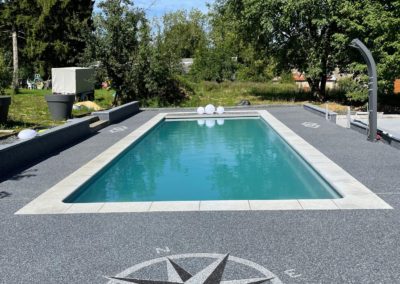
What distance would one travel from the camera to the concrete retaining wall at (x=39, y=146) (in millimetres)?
10383

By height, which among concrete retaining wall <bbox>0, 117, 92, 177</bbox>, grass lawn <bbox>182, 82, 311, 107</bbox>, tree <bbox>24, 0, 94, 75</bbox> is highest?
tree <bbox>24, 0, 94, 75</bbox>

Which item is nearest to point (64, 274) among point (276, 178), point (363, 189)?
point (363, 189)

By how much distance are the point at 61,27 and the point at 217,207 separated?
43665 millimetres

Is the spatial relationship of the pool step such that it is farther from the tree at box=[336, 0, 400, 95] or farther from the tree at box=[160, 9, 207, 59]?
the tree at box=[160, 9, 207, 59]

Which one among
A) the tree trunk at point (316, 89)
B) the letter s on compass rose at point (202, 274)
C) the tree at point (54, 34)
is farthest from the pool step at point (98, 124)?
the tree at point (54, 34)

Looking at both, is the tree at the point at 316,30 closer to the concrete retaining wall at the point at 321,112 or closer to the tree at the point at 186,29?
the concrete retaining wall at the point at 321,112

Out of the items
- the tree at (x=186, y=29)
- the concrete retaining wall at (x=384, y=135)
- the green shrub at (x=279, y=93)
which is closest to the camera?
the concrete retaining wall at (x=384, y=135)

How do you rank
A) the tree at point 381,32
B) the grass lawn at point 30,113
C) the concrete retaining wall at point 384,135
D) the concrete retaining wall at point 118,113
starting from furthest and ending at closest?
the tree at point 381,32 → the concrete retaining wall at point 118,113 → the grass lawn at point 30,113 → the concrete retaining wall at point 384,135

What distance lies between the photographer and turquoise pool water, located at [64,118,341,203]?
9.42 m

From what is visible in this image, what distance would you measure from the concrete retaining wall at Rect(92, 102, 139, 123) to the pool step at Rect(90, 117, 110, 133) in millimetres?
307

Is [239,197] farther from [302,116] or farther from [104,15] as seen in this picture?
[104,15]

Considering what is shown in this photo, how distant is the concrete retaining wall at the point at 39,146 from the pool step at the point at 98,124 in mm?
877

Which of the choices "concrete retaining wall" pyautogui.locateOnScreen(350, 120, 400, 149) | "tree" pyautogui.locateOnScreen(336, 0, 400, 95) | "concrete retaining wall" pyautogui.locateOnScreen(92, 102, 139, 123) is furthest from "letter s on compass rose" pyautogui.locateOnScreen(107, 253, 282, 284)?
"tree" pyautogui.locateOnScreen(336, 0, 400, 95)

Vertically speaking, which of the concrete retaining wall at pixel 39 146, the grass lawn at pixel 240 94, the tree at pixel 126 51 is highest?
the tree at pixel 126 51
